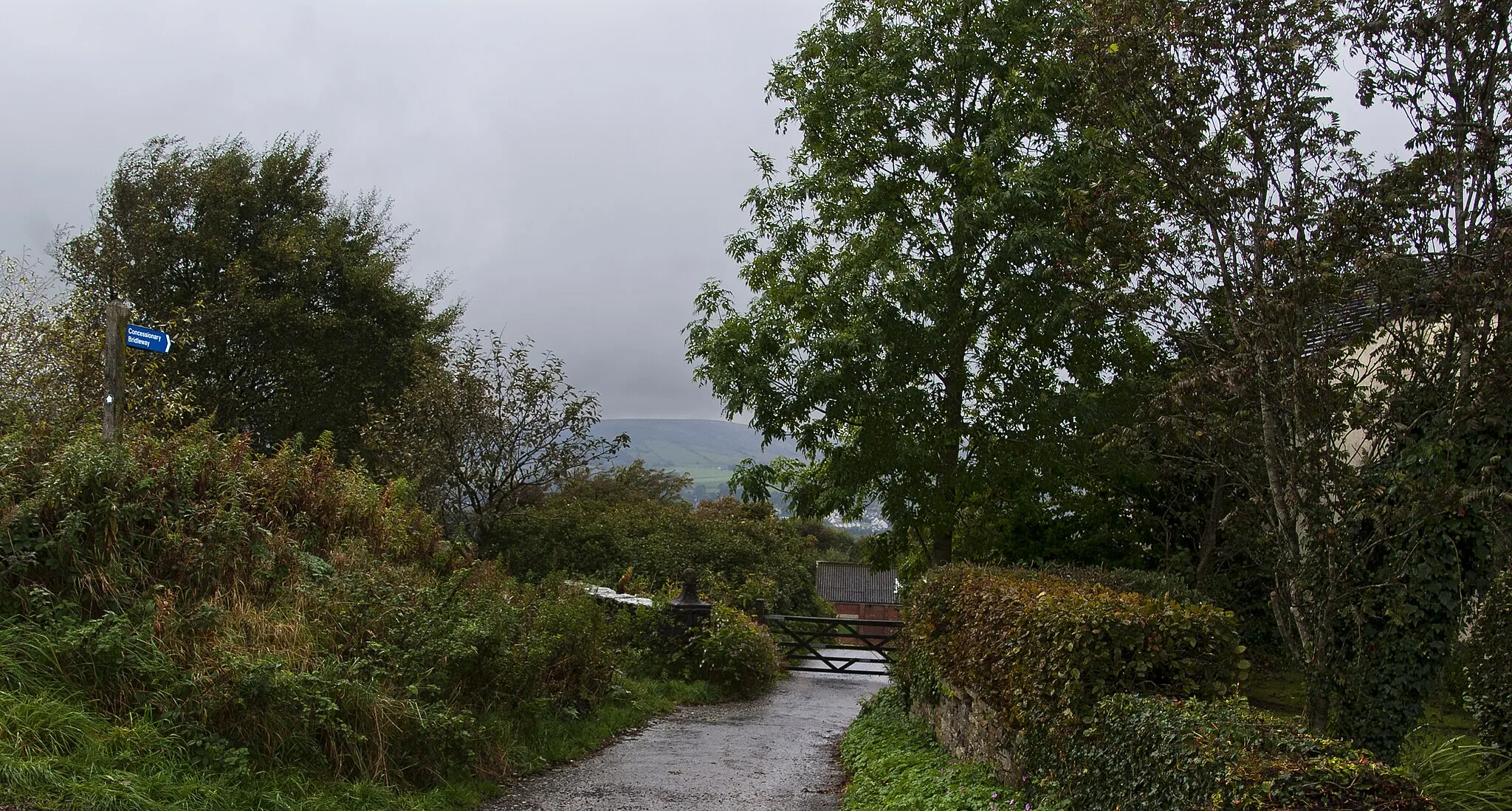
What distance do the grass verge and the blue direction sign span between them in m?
3.30

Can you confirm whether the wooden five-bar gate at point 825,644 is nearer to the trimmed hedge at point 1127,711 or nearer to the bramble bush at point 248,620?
the bramble bush at point 248,620

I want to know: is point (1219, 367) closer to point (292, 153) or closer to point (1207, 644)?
point (1207, 644)

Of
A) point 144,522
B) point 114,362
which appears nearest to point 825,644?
point 114,362

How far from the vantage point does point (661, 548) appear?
22.9 metres

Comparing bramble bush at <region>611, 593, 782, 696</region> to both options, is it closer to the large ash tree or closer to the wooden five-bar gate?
the large ash tree

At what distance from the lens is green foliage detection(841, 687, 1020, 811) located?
7281 millimetres

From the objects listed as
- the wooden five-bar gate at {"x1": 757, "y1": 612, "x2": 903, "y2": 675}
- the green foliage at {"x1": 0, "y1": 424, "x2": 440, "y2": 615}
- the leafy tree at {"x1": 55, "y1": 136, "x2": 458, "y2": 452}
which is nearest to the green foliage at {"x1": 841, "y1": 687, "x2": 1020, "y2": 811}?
the green foliage at {"x1": 0, "y1": 424, "x2": 440, "y2": 615}

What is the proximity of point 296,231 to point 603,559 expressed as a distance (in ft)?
41.7

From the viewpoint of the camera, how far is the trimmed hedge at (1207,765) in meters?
4.04

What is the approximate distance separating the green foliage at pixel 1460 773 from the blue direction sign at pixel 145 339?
8.91 m

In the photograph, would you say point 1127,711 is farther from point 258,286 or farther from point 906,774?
point 258,286

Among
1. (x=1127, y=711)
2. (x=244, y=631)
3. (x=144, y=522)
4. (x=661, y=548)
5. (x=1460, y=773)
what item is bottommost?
(x=1460, y=773)

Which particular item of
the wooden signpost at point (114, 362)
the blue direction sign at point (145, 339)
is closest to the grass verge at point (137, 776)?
the blue direction sign at point (145, 339)

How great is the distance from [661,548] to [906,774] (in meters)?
14.5
